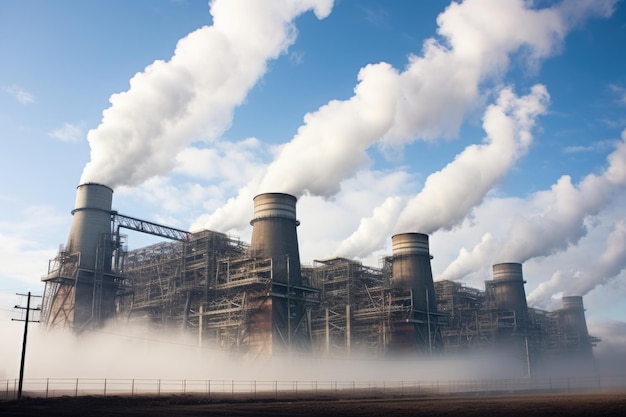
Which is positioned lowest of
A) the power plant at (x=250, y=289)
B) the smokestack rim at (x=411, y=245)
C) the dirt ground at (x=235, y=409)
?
the dirt ground at (x=235, y=409)

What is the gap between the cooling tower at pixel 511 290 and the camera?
102 metres

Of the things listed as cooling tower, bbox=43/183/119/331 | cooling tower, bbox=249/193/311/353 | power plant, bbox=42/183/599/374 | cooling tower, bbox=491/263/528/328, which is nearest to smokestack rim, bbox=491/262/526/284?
cooling tower, bbox=491/263/528/328

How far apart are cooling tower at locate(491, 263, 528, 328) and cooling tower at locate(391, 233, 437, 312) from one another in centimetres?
2520

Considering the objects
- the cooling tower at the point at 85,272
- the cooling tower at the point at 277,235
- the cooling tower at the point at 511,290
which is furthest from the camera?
the cooling tower at the point at 511,290

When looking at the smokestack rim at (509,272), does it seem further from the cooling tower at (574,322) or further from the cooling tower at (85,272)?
the cooling tower at (85,272)

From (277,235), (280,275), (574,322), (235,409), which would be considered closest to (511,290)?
(574,322)

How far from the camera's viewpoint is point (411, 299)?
3095 inches

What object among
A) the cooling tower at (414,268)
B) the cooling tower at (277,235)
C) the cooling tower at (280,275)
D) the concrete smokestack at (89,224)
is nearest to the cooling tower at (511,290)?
the cooling tower at (414,268)

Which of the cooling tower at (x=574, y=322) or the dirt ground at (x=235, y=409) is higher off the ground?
the cooling tower at (x=574, y=322)

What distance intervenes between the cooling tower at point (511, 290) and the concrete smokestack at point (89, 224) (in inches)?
2539

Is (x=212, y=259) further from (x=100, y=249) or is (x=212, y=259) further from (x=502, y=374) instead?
(x=502, y=374)

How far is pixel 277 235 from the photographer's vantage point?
215 feet

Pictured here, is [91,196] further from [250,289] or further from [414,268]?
[414,268]

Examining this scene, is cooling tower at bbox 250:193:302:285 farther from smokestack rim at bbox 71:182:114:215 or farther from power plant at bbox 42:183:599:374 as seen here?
smokestack rim at bbox 71:182:114:215
